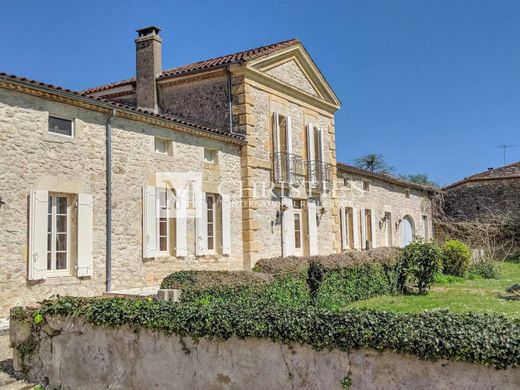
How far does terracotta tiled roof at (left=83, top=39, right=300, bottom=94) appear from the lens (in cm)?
1438

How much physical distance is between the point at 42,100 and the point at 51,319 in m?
4.29

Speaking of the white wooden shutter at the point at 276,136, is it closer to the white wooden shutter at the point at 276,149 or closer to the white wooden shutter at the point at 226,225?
the white wooden shutter at the point at 276,149

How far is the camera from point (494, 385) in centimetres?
422

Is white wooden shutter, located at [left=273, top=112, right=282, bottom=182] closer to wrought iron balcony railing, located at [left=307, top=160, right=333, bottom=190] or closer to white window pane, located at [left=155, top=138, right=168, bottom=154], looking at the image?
wrought iron balcony railing, located at [left=307, top=160, right=333, bottom=190]

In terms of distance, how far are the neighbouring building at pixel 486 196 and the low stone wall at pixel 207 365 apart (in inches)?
848

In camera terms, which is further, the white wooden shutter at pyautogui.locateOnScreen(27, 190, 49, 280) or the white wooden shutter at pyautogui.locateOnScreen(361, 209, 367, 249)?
the white wooden shutter at pyautogui.locateOnScreen(361, 209, 367, 249)

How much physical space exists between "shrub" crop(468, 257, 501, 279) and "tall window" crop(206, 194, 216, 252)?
1006 centimetres

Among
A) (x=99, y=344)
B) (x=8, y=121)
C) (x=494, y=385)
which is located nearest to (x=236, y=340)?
(x=99, y=344)

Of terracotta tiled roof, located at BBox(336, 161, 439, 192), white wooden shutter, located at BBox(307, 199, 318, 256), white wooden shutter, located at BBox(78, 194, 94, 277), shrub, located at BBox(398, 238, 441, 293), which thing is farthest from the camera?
terracotta tiled roof, located at BBox(336, 161, 439, 192)

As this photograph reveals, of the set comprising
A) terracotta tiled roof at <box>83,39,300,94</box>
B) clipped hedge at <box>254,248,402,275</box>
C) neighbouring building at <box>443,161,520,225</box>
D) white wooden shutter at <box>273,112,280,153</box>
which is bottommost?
clipped hedge at <box>254,248,402,275</box>

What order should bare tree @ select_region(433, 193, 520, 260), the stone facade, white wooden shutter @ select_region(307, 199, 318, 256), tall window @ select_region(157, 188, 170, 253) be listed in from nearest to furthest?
1. the stone facade
2. tall window @ select_region(157, 188, 170, 253)
3. white wooden shutter @ select_region(307, 199, 318, 256)
4. bare tree @ select_region(433, 193, 520, 260)

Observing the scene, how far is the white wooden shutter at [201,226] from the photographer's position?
12.3 m

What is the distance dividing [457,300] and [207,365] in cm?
841

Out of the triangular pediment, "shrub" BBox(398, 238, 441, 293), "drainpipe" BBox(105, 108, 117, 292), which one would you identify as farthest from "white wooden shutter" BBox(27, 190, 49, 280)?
"shrub" BBox(398, 238, 441, 293)
